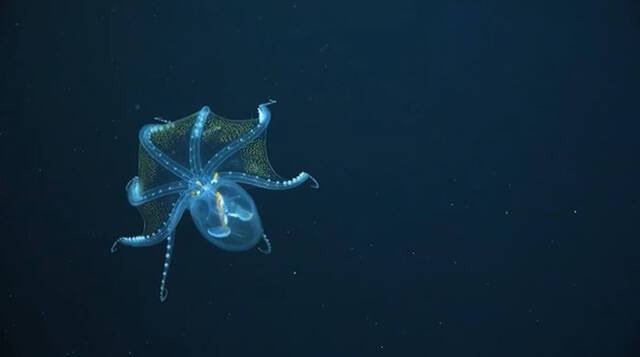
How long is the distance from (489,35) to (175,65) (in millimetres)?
1374

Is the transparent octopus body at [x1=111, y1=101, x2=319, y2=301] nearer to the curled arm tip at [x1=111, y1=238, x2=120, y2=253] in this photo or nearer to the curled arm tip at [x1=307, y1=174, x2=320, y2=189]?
the curled arm tip at [x1=307, y1=174, x2=320, y2=189]

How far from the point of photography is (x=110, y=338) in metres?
2.69

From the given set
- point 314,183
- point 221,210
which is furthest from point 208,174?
point 314,183

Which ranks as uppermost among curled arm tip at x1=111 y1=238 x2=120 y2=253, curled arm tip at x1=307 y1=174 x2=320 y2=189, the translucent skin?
curled arm tip at x1=307 y1=174 x2=320 y2=189

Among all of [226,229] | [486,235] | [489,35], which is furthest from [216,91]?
[486,235]

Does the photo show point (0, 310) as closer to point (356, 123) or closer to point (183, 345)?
point (183, 345)

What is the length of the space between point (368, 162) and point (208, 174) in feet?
2.31

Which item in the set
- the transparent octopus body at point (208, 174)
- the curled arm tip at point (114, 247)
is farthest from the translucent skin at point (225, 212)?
the curled arm tip at point (114, 247)

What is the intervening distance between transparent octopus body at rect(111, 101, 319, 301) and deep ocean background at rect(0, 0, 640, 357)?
0.06 meters

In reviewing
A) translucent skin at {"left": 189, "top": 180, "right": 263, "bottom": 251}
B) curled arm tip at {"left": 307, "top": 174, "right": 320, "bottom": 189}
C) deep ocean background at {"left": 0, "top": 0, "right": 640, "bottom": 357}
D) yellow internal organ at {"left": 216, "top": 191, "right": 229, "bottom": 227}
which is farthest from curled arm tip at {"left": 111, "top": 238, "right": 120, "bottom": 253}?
curled arm tip at {"left": 307, "top": 174, "right": 320, "bottom": 189}

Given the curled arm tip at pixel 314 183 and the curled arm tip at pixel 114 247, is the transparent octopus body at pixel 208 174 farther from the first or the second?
the curled arm tip at pixel 114 247

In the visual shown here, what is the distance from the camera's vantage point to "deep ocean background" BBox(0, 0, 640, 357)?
7.75 feet

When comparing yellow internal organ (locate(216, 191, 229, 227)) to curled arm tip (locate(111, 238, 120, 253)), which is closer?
yellow internal organ (locate(216, 191, 229, 227))

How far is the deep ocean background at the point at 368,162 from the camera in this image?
7.75 feet
